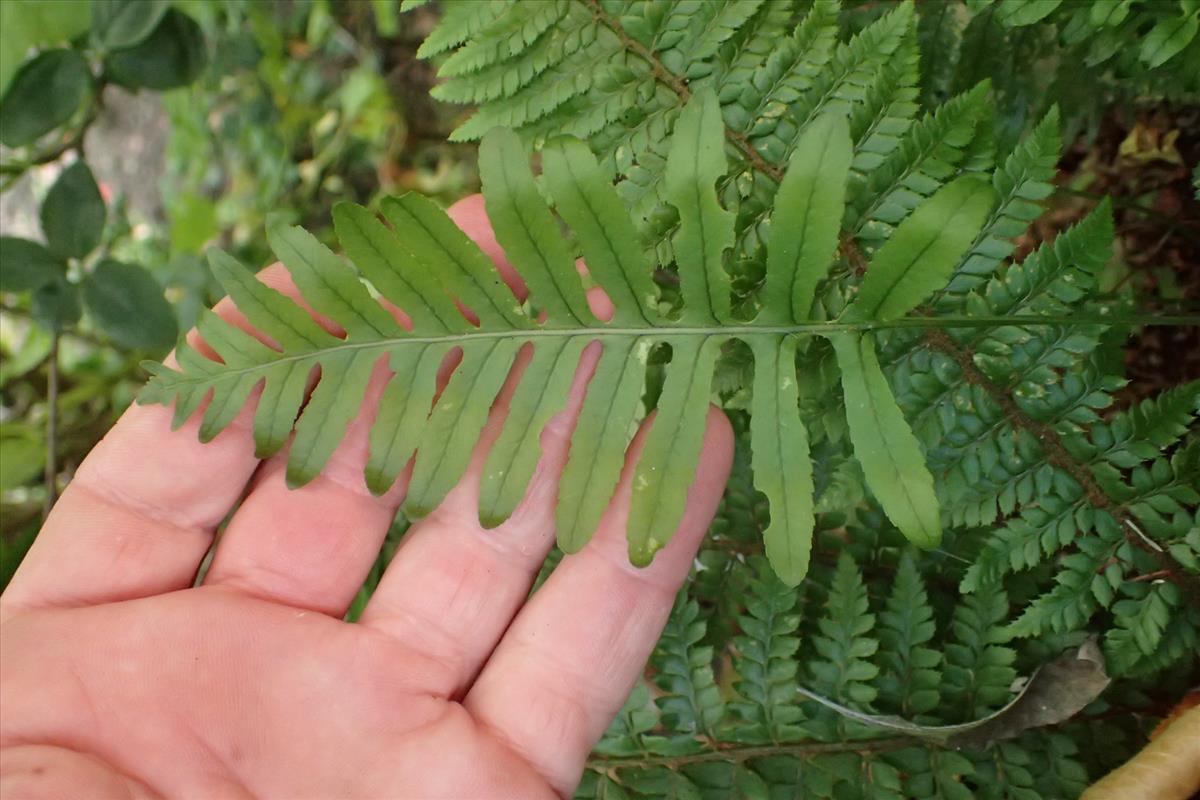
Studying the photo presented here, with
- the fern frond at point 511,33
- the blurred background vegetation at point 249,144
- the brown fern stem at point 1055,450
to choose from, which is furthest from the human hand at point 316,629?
the blurred background vegetation at point 249,144

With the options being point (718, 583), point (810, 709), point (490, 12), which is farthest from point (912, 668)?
point (490, 12)

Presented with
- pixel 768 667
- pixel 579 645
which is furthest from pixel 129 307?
pixel 768 667

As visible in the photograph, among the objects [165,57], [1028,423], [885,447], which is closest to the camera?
[885,447]

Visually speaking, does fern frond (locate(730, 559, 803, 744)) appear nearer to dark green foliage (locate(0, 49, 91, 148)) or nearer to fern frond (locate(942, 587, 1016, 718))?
fern frond (locate(942, 587, 1016, 718))

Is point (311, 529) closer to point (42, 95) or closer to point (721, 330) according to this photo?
point (721, 330)

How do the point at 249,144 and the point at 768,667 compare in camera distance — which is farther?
the point at 249,144

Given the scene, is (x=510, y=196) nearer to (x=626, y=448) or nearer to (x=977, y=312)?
(x=626, y=448)

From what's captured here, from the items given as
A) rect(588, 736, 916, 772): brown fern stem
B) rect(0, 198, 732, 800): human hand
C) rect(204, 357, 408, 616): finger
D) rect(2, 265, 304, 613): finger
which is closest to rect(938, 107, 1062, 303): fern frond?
rect(0, 198, 732, 800): human hand
